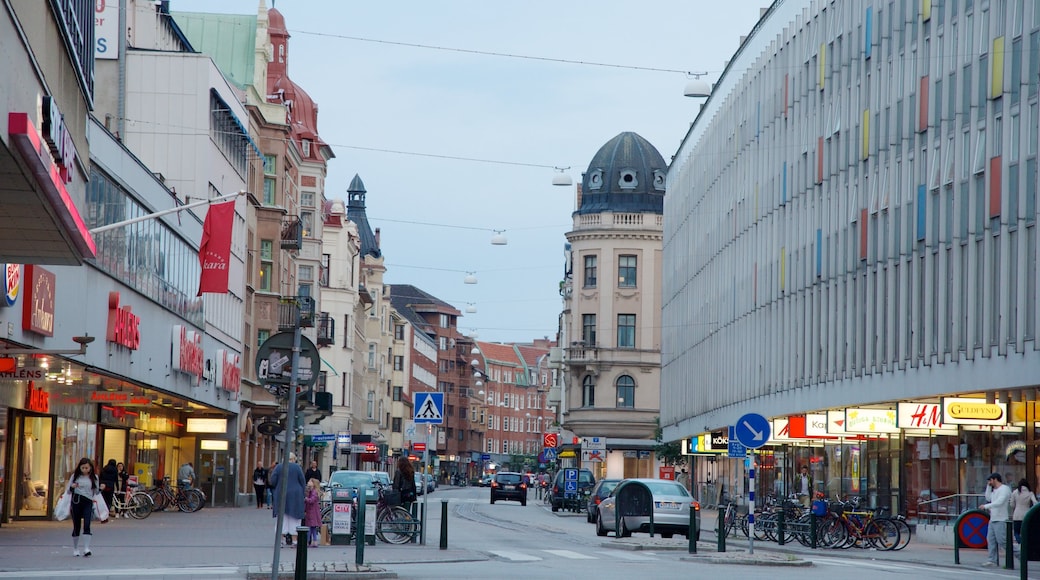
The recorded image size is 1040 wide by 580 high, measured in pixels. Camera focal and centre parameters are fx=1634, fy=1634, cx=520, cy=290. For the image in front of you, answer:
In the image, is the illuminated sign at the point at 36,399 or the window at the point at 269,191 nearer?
the illuminated sign at the point at 36,399

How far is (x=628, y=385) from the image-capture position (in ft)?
307

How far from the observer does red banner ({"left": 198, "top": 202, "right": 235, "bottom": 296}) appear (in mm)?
33500

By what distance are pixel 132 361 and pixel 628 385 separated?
58.6 m

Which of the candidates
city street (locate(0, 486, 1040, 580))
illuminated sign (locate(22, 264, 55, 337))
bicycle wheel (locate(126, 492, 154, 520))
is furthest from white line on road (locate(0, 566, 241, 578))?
bicycle wheel (locate(126, 492, 154, 520))

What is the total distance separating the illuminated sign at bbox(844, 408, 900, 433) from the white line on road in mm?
20984

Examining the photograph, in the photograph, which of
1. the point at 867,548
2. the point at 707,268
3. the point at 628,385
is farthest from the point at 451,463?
the point at 867,548

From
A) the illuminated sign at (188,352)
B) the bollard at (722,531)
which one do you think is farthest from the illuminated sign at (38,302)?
the illuminated sign at (188,352)

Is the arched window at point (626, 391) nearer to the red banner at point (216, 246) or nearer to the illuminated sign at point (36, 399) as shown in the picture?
the red banner at point (216, 246)

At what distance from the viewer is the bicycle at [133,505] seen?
42.2 metres

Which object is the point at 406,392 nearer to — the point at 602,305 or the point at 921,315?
the point at 602,305

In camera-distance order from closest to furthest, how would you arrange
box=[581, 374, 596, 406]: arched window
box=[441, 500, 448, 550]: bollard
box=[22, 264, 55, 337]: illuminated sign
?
box=[22, 264, 55, 337]: illuminated sign < box=[441, 500, 448, 550]: bollard < box=[581, 374, 596, 406]: arched window

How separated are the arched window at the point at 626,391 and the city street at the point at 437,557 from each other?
55.3m

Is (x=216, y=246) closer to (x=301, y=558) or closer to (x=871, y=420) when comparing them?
(x=871, y=420)

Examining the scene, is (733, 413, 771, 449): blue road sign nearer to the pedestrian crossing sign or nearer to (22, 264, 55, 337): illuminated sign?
the pedestrian crossing sign
